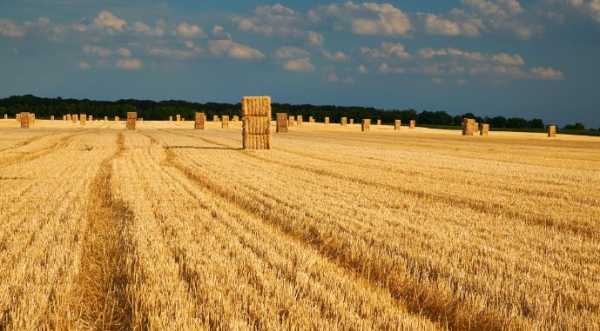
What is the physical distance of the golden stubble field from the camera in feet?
14.5

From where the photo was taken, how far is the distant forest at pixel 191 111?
113688 mm

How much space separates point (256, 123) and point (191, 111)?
9745 cm

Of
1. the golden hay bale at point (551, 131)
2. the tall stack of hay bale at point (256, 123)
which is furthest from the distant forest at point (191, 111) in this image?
the tall stack of hay bale at point (256, 123)

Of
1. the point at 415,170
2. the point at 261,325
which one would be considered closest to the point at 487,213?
the point at 261,325

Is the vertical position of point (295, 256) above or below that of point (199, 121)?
below

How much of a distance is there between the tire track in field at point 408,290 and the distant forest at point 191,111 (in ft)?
326

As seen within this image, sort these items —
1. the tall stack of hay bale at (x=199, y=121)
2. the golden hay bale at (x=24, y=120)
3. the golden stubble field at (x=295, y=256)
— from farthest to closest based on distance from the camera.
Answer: the tall stack of hay bale at (x=199, y=121) < the golden hay bale at (x=24, y=120) < the golden stubble field at (x=295, y=256)

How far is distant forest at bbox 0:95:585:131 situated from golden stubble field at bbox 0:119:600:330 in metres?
96.6

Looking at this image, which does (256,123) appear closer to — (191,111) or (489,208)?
(489,208)

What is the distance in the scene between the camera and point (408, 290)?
203 inches

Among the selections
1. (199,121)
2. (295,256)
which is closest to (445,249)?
(295,256)

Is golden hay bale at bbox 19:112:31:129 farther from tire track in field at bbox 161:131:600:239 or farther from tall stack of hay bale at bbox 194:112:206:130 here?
tire track in field at bbox 161:131:600:239

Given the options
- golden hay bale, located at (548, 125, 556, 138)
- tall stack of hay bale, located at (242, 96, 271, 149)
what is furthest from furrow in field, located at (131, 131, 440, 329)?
golden hay bale, located at (548, 125, 556, 138)

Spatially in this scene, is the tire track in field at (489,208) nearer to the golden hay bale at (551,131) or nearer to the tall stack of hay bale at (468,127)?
the tall stack of hay bale at (468,127)
